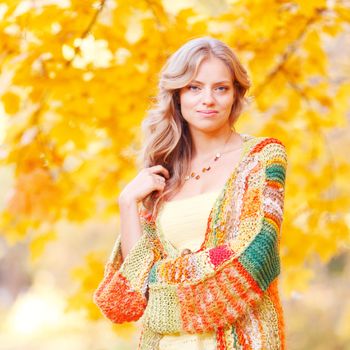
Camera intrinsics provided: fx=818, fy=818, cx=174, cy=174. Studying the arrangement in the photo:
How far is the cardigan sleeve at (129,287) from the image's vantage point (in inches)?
81.4

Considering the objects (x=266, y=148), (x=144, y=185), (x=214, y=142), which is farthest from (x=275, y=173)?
(x=144, y=185)

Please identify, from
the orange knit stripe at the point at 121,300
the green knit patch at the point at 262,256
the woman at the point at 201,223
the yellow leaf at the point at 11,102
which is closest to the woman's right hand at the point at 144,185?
the woman at the point at 201,223

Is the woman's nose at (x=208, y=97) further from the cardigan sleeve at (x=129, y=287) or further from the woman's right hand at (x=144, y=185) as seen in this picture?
the cardigan sleeve at (x=129, y=287)

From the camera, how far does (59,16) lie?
122 inches

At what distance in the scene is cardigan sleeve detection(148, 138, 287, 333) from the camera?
192 cm

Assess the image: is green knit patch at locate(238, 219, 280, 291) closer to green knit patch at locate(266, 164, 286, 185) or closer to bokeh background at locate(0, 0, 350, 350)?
green knit patch at locate(266, 164, 286, 185)

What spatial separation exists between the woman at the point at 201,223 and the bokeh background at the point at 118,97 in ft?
1.10

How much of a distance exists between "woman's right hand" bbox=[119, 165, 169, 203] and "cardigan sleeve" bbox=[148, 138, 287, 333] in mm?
222

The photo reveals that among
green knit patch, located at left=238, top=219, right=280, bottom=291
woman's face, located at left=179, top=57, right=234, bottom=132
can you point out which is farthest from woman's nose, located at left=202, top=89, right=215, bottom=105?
green knit patch, located at left=238, top=219, right=280, bottom=291

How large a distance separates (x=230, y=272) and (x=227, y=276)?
0.01 metres

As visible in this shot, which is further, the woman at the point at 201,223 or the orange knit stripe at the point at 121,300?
the orange knit stripe at the point at 121,300

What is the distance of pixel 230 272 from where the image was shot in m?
1.92

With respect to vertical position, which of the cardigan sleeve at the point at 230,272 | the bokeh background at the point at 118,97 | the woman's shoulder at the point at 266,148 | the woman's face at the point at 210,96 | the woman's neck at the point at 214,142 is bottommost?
the bokeh background at the point at 118,97

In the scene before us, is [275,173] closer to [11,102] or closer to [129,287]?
[129,287]
